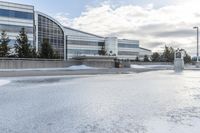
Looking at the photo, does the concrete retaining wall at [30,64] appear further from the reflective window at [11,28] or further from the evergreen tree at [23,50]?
the reflective window at [11,28]

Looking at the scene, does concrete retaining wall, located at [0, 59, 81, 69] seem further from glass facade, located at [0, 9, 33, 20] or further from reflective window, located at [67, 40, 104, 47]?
reflective window, located at [67, 40, 104, 47]

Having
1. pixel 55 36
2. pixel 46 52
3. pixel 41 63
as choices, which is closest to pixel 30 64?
pixel 41 63

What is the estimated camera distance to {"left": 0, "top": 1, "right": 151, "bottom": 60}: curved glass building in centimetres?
6162

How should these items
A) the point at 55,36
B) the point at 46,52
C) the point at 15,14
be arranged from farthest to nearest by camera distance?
the point at 55,36 → the point at 15,14 → the point at 46,52

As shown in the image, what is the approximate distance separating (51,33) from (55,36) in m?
2.23

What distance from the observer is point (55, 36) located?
79.5 m

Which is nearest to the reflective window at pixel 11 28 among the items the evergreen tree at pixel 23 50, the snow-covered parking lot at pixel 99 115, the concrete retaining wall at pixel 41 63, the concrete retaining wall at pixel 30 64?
the evergreen tree at pixel 23 50

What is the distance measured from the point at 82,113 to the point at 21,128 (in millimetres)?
2195

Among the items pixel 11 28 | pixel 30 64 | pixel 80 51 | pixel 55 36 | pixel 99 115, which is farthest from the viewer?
pixel 80 51

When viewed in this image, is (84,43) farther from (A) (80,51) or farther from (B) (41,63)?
(B) (41,63)

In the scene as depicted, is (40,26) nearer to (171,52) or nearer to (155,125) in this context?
(171,52)

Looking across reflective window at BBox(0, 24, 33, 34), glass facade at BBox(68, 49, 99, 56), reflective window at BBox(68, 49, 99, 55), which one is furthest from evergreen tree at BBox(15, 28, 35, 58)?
reflective window at BBox(68, 49, 99, 55)

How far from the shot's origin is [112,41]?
10181cm

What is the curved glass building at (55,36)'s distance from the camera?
61.6 metres
